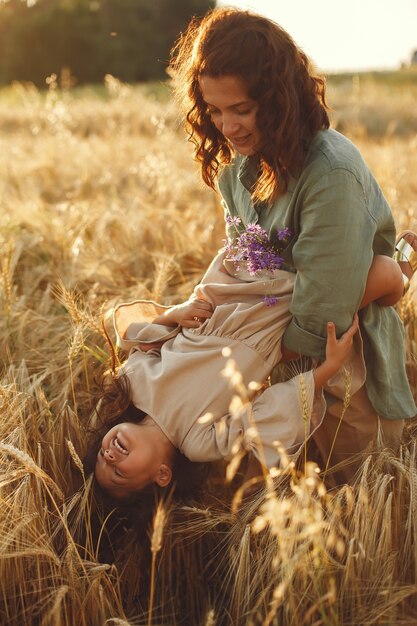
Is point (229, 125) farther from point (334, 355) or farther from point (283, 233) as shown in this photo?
point (334, 355)

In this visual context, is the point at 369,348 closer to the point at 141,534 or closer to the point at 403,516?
the point at 403,516

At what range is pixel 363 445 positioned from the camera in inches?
87.4

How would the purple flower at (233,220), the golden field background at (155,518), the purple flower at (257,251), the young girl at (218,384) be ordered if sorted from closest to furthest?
the golden field background at (155,518)
the young girl at (218,384)
the purple flower at (257,251)
the purple flower at (233,220)

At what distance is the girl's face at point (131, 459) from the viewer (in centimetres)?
198

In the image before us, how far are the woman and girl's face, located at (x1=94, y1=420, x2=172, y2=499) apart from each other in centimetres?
50

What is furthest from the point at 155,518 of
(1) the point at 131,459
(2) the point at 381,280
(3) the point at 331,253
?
(2) the point at 381,280

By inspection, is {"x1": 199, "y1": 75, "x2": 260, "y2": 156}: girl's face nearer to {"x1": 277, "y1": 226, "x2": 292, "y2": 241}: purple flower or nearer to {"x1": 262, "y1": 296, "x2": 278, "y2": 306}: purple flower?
{"x1": 277, "y1": 226, "x2": 292, "y2": 241}: purple flower

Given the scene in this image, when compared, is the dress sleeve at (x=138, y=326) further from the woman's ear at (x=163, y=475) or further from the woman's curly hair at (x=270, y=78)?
the woman's curly hair at (x=270, y=78)

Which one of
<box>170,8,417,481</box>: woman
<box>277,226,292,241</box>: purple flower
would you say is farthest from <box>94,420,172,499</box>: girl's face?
<box>277,226,292,241</box>: purple flower

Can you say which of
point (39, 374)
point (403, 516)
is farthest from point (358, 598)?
point (39, 374)

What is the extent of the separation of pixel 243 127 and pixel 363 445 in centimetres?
111

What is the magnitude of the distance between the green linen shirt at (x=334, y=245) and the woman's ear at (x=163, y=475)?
20.8 inches

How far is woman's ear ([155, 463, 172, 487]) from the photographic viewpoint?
203cm

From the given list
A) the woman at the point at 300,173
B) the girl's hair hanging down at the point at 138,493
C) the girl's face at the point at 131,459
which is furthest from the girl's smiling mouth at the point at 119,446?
the woman at the point at 300,173
